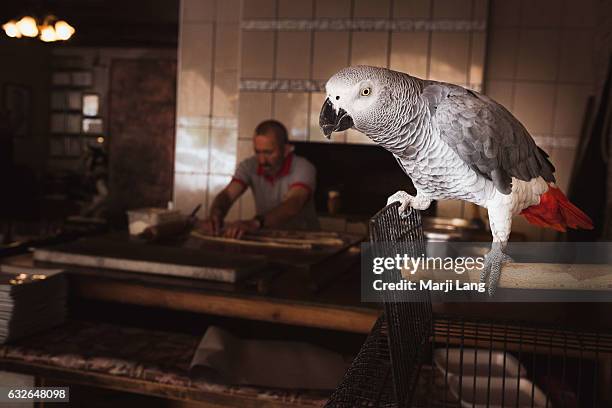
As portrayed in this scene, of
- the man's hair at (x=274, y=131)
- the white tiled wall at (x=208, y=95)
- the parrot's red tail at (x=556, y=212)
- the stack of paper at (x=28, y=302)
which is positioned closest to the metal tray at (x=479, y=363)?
the parrot's red tail at (x=556, y=212)

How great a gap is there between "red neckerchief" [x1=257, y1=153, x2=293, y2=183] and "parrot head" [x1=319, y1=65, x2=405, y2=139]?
291cm

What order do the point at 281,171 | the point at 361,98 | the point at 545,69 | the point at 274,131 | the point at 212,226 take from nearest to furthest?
1. the point at 361,98
2. the point at 212,226
3. the point at 274,131
4. the point at 281,171
5. the point at 545,69

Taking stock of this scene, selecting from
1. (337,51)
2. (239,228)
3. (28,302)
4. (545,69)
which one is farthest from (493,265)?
(545,69)

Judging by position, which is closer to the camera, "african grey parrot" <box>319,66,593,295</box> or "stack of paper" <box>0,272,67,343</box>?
"african grey parrot" <box>319,66,593,295</box>

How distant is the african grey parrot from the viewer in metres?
0.65

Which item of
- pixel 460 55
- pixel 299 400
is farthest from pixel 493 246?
pixel 460 55

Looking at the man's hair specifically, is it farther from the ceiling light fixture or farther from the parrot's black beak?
the parrot's black beak

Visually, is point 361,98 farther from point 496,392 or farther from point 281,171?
point 281,171

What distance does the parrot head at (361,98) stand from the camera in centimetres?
64

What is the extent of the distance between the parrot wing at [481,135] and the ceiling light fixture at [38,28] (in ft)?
13.3

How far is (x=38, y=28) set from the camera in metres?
4.11

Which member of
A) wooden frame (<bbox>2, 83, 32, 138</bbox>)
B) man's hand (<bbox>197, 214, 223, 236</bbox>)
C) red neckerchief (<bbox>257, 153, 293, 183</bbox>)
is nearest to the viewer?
man's hand (<bbox>197, 214, 223, 236</bbox>)

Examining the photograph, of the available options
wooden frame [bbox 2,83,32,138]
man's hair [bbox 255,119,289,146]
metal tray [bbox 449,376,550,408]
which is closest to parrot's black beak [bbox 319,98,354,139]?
metal tray [bbox 449,376,550,408]

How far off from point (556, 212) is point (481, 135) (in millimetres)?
134
